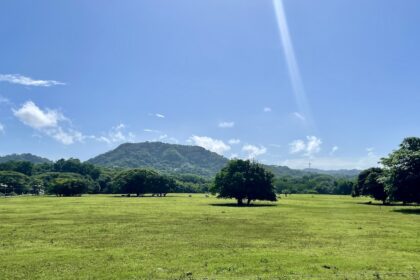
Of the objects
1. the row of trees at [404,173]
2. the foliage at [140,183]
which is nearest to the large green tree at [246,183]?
the row of trees at [404,173]

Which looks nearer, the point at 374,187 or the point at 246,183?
the point at 246,183

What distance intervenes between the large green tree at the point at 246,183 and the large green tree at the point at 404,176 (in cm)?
2889

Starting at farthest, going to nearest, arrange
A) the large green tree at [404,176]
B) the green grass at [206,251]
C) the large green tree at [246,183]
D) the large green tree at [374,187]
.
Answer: the large green tree at [374,187]
the large green tree at [246,183]
the large green tree at [404,176]
the green grass at [206,251]

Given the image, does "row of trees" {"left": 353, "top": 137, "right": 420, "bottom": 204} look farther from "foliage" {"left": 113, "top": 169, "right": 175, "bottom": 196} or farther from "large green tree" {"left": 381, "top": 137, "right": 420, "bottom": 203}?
"foliage" {"left": 113, "top": 169, "right": 175, "bottom": 196}

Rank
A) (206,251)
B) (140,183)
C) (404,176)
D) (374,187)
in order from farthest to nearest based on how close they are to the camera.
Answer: (140,183) < (374,187) < (404,176) < (206,251)

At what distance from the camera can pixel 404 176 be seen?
83.0 metres

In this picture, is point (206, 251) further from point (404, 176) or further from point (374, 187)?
point (374, 187)

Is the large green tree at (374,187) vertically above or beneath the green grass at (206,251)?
above

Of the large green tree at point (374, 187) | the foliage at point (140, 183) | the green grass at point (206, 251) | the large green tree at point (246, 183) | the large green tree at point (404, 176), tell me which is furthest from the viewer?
the foliage at point (140, 183)

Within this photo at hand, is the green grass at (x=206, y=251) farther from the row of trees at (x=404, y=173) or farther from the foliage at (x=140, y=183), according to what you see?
the foliage at (x=140, y=183)

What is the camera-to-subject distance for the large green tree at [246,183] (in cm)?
10050

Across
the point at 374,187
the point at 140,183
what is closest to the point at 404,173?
the point at 374,187

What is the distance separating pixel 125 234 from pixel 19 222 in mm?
20581

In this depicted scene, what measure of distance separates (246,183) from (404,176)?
36.9 m
